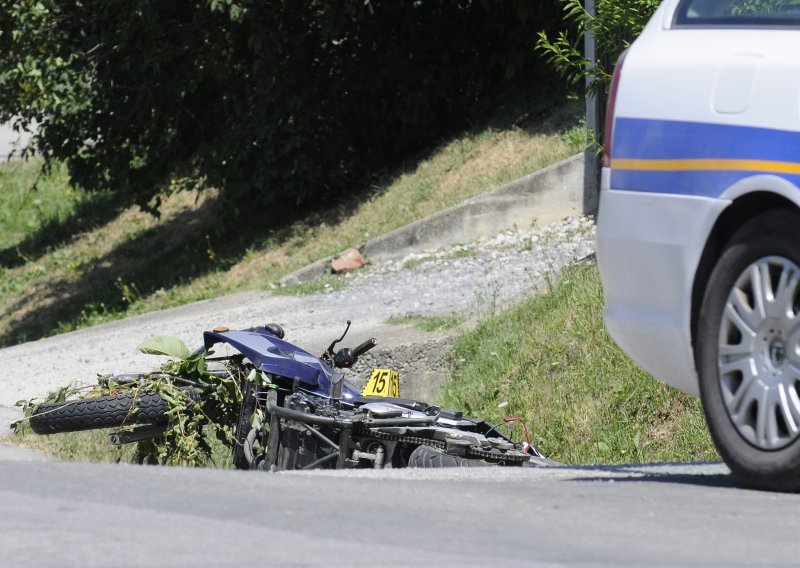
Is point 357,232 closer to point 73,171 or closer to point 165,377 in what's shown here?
point 73,171

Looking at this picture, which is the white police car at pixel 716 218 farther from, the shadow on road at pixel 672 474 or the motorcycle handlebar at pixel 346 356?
A: the motorcycle handlebar at pixel 346 356

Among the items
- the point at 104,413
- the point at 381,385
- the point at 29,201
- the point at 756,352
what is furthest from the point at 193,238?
the point at 756,352

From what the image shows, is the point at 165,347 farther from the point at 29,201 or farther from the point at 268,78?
the point at 29,201

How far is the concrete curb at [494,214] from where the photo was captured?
15289 mm

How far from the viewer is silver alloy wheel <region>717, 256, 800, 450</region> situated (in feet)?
15.0

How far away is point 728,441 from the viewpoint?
479 centimetres

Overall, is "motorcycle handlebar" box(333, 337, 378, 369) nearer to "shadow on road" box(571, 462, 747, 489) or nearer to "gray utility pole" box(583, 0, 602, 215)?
"shadow on road" box(571, 462, 747, 489)

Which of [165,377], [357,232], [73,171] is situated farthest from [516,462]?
[73,171]

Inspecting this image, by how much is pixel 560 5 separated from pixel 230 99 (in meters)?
4.62

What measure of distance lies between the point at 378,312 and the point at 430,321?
1069 mm

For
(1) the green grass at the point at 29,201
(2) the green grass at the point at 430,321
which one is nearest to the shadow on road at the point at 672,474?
(2) the green grass at the point at 430,321

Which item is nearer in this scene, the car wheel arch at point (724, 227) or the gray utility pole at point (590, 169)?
the car wheel arch at point (724, 227)

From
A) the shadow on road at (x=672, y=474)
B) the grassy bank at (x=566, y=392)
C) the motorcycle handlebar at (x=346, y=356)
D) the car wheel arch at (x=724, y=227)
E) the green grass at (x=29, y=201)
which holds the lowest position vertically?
the green grass at (x=29, y=201)

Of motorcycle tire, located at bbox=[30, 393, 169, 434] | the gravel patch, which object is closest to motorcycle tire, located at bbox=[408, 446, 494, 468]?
motorcycle tire, located at bbox=[30, 393, 169, 434]
